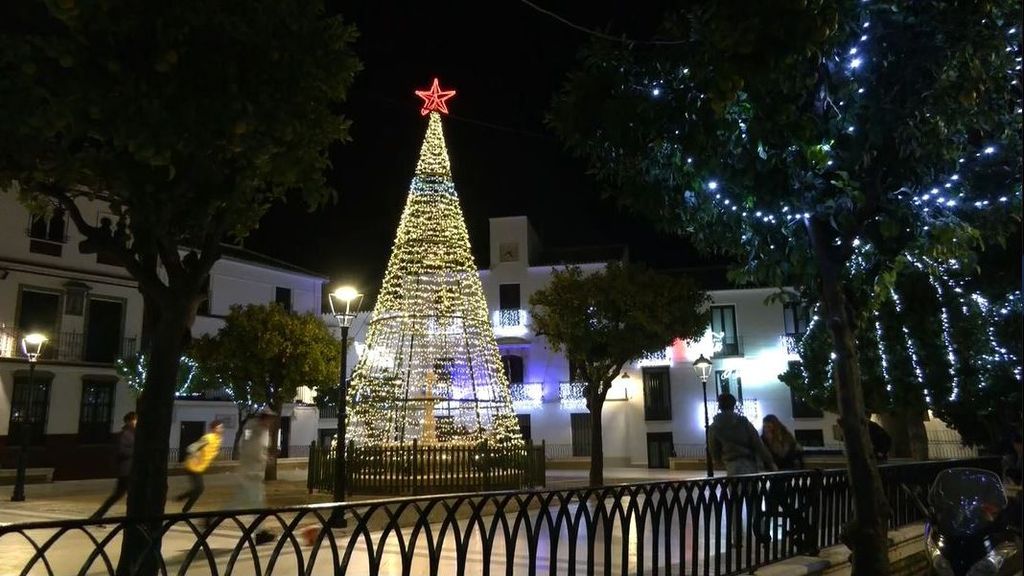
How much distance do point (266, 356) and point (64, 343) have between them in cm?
820

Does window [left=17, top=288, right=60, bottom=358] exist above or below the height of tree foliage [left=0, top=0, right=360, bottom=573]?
above

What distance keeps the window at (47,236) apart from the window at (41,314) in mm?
1499

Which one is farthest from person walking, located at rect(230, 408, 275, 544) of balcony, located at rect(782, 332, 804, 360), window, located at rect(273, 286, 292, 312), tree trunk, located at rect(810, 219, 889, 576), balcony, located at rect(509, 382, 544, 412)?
balcony, located at rect(782, 332, 804, 360)

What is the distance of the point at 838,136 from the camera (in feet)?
25.2

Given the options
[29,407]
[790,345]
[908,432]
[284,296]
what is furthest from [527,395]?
[29,407]

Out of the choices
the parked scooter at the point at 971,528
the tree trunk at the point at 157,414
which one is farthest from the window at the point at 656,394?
the tree trunk at the point at 157,414

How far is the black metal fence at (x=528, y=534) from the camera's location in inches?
184

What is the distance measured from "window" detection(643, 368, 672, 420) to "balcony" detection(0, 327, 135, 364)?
21429mm

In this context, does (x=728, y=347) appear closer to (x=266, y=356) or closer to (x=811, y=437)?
(x=811, y=437)

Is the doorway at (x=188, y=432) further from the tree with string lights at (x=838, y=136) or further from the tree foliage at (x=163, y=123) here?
the tree with string lights at (x=838, y=136)

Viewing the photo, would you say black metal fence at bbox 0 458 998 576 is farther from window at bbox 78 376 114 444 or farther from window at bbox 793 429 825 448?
window at bbox 793 429 825 448

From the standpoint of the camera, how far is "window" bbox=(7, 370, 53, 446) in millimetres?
23828

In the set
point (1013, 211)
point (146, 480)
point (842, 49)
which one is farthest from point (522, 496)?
point (1013, 211)

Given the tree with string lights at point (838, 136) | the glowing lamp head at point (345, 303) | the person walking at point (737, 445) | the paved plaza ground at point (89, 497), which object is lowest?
the paved plaza ground at point (89, 497)
